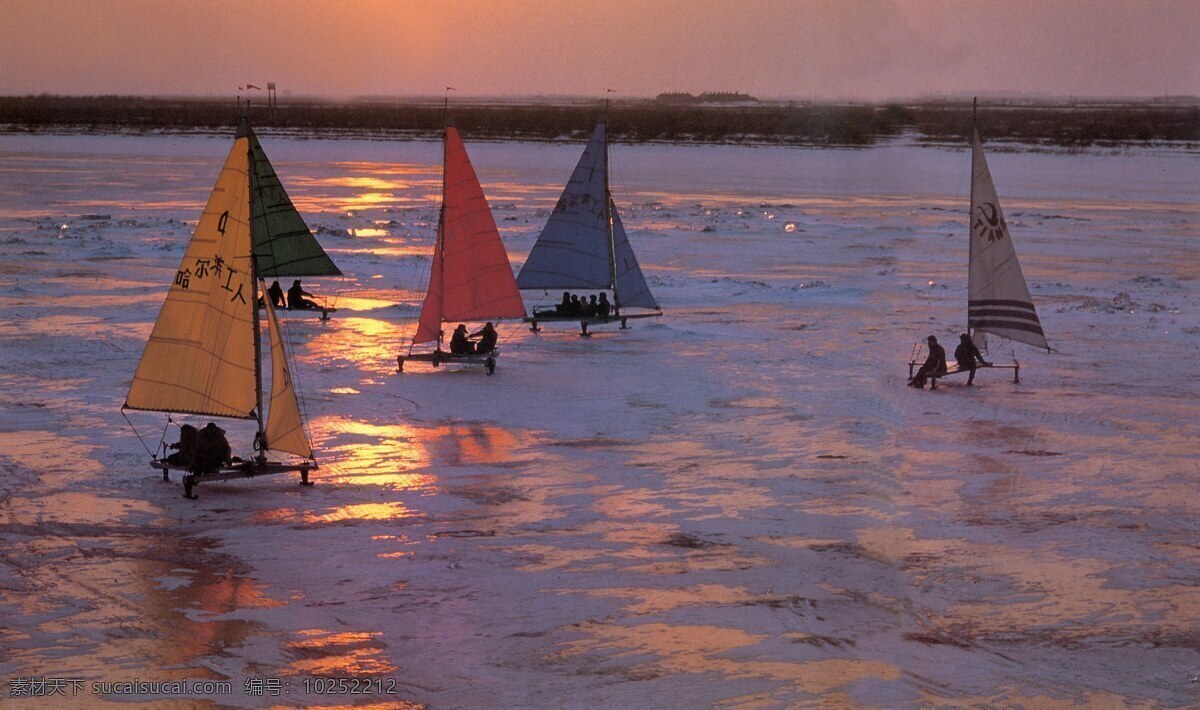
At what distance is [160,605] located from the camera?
12977 millimetres

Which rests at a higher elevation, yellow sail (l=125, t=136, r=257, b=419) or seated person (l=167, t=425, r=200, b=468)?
yellow sail (l=125, t=136, r=257, b=419)

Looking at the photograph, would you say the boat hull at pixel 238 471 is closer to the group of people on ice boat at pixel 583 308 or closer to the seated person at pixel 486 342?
the seated person at pixel 486 342

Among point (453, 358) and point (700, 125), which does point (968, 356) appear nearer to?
point (453, 358)

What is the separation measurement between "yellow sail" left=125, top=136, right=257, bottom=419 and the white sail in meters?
13.3

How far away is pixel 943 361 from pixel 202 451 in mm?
12644

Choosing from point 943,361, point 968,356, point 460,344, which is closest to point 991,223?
point 968,356

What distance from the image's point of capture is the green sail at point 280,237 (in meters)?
33.3

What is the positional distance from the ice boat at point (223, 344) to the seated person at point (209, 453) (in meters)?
0.11

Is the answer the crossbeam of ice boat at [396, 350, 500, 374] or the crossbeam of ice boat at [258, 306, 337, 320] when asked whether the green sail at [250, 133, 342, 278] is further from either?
the crossbeam of ice boat at [396, 350, 500, 374]

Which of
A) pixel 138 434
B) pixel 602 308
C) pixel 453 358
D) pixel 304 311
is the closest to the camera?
pixel 138 434

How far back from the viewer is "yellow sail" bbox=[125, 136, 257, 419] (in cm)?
1669

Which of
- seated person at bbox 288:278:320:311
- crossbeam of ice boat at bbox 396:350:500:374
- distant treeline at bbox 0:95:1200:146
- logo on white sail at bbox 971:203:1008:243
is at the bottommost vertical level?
crossbeam of ice boat at bbox 396:350:500:374

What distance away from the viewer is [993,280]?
81.5ft

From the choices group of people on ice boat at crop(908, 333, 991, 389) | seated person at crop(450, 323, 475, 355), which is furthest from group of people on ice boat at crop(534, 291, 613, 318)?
group of people on ice boat at crop(908, 333, 991, 389)
